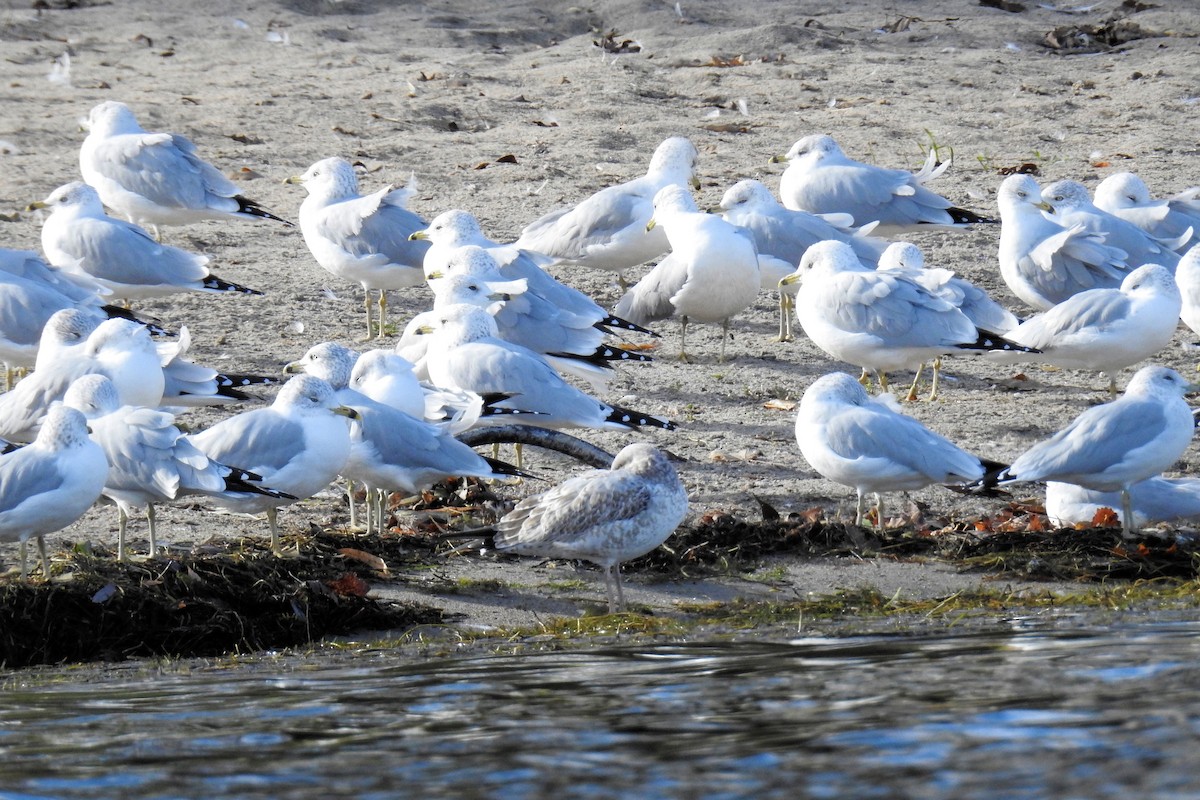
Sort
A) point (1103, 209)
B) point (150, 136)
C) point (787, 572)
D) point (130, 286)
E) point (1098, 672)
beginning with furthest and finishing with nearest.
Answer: point (150, 136) → point (1103, 209) → point (130, 286) → point (787, 572) → point (1098, 672)

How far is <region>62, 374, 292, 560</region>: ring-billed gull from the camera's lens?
6.91 meters

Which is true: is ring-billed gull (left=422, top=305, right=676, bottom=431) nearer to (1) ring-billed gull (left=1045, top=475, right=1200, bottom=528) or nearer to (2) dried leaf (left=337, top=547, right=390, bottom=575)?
(2) dried leaf (left=337, top=547, right=390, bottom=575)

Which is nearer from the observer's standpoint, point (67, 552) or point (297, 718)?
point (297, 718)

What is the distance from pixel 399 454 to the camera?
24.7ft

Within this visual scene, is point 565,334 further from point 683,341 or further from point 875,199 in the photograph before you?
point 875,199

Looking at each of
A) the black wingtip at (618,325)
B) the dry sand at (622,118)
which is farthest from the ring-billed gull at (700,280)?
the dry sand at (622,118)

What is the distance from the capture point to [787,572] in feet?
23.4

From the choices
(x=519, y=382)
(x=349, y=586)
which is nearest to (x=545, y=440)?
(x=519, y=382)

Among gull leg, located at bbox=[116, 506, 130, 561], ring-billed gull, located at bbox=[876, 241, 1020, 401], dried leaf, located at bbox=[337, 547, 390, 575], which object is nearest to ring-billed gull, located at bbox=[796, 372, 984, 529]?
dried leaf, located at bbox=[337, 547, 390, 575]

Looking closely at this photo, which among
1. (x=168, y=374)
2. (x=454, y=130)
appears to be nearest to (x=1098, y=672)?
(x=168, y=374)

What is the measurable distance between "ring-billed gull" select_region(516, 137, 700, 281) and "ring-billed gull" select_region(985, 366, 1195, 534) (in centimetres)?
420

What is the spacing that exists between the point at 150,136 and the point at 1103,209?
6.19m

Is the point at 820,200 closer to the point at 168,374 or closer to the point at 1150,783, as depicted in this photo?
the point at 168,374

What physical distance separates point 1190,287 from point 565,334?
3395 mm
